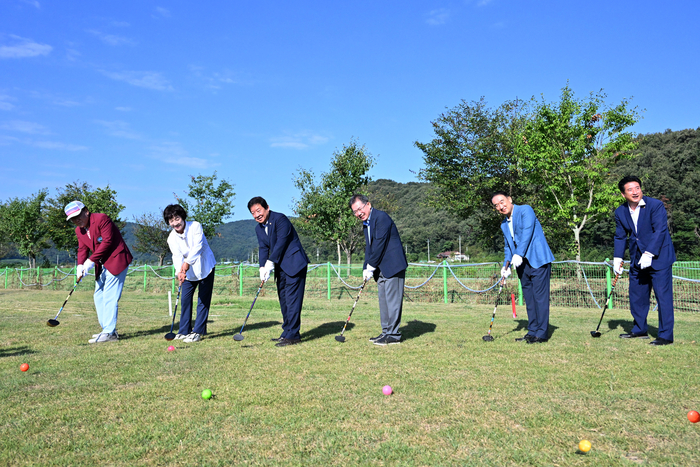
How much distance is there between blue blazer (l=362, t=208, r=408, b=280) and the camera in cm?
653

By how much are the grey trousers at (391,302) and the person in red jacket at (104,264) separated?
3769 mm

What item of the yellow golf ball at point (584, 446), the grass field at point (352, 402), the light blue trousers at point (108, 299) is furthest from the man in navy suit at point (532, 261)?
the light blue trousers at point (108, 299)

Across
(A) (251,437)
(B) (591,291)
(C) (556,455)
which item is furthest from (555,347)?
(B) (591,291)

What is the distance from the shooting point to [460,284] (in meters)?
14.6

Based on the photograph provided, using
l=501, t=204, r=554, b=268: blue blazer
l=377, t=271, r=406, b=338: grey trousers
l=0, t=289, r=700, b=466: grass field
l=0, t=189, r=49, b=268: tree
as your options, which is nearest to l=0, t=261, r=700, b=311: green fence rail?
l=501, t=204, r=554, b=268: blue blazer

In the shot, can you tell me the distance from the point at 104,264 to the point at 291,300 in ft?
9.31

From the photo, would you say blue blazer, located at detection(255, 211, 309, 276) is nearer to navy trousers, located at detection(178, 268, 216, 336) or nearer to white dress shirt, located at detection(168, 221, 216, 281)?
white dress shirt, located at detection(168, 221, 216, 281)

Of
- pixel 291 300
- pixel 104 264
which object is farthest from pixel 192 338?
pixel 104 264

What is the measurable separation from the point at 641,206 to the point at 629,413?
3.89 metres

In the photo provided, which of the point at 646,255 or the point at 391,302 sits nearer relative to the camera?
the point at 646,255

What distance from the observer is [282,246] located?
6.79 meters

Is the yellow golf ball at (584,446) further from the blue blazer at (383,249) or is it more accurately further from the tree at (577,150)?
the tree at (577,150)

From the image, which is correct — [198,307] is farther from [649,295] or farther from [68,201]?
[68,201]

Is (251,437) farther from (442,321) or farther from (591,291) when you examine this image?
(591,291)
